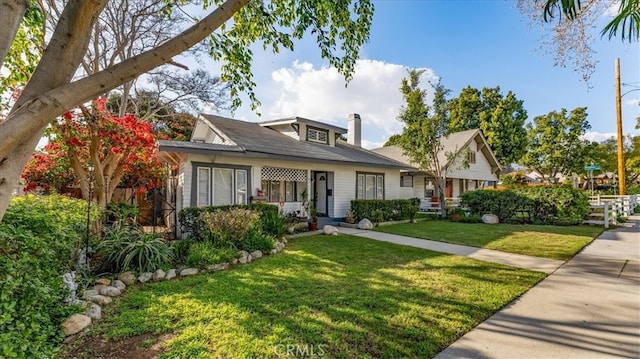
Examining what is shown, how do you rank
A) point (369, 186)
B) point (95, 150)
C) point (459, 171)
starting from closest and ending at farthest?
point (95, 150)
point (369, 186)
point (459, 171)

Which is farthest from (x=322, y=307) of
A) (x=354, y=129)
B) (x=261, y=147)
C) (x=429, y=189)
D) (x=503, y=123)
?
(x=503, y=123)

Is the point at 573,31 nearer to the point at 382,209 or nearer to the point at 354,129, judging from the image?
the point at 382,209

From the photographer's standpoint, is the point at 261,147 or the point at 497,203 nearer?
the point at 261,147

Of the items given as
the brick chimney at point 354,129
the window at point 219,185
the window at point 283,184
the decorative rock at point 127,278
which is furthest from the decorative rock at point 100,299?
the brick chimney at point 354,129

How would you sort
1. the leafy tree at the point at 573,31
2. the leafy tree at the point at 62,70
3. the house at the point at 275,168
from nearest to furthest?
the leafy tree at the point at 62,70 → the leafy tree at the point at 573,31 → the house at the point at 275,168

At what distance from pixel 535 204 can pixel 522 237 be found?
496 centimetres

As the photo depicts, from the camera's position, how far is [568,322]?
3.81 meters

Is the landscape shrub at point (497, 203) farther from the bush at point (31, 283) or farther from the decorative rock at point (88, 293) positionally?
the bush at point (31, 283)

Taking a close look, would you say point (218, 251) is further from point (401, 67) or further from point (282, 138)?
point (401, 67)

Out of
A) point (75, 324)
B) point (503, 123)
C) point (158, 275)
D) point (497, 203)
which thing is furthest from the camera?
point (503, 123)

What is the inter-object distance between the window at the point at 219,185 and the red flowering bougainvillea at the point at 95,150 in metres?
1.63

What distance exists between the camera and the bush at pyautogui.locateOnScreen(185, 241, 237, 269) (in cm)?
621

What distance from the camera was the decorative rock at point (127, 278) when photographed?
5272 mm

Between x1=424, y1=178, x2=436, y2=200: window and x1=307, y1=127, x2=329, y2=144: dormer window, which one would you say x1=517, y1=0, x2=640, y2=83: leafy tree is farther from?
x1=424, y1=178, x2=436, y2=200: window
